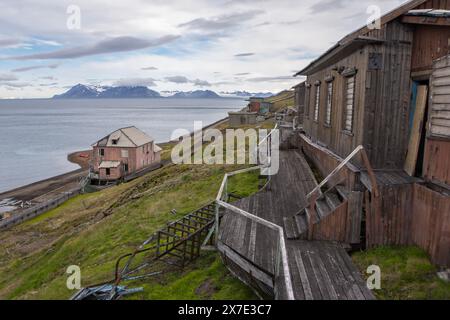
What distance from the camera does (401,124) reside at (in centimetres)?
1016

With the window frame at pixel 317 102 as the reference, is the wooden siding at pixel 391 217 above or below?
below

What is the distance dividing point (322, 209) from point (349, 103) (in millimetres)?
4543

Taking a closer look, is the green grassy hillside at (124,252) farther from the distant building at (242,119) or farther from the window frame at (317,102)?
the distant building at (242,119)

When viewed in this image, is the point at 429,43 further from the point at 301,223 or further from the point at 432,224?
the point at 301,223

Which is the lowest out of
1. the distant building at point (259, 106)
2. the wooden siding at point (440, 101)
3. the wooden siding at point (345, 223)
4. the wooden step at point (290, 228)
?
the wooden step at point (290, 228)

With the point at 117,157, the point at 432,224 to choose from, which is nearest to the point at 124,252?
the point at 432,224

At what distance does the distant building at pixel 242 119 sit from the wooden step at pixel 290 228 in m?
64.6

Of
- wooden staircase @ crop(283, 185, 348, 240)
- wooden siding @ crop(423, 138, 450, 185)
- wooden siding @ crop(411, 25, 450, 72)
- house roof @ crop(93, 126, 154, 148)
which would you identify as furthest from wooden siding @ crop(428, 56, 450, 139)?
house roof @ crop(93, 126, 154, 148)

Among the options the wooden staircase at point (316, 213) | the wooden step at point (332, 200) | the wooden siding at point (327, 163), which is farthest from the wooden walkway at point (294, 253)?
the wooden siding at point (327, 163)

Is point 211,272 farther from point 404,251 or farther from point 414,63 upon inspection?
point 414,63

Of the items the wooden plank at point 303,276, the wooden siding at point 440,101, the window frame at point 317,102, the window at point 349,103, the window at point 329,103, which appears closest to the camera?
the wooden plank at point 303,276

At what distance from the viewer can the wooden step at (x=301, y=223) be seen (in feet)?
29.5

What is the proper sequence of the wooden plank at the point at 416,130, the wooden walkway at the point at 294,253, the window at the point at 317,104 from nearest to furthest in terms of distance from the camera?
the wooden walkway at the point at 294,253 → the wooden plank at the point at 416,130 → the window at the point at 317,104
